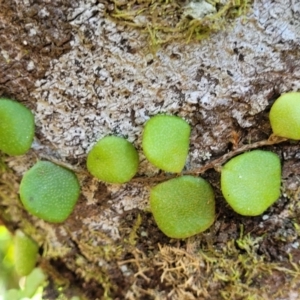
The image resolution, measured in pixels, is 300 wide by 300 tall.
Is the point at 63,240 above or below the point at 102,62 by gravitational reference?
below

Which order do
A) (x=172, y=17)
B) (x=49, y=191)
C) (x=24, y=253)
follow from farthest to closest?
1. (x=24, y=253)
2. (x=49, y=191)
3. (x=172, y=17)

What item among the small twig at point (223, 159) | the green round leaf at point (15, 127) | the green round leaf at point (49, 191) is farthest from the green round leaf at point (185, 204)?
the green round leaf at point (15, 127)

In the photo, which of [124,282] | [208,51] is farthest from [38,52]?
[124,282]

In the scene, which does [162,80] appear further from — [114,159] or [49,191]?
[49,191]

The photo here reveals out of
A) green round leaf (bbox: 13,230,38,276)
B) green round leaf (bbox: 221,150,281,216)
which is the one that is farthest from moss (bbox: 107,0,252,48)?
green round leaf (bbox: 13,230,38,276)

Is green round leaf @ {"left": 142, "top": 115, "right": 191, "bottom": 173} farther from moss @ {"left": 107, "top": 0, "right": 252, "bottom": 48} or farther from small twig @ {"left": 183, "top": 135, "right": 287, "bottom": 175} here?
moss @ {"left": 107, "top": 0, "right": 252, "bottom": 48}

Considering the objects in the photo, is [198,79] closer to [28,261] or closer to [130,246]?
[130,246]

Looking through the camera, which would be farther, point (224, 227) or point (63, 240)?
point (63, 240)

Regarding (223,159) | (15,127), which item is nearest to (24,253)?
(15,127)
